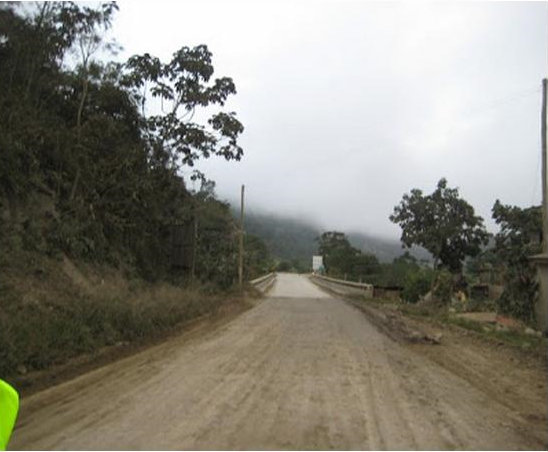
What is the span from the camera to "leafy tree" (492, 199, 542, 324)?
19578 mm

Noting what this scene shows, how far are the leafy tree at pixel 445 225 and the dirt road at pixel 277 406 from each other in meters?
36.4

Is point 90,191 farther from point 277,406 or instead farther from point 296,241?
point 296,241

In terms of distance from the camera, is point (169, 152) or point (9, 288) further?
point (169, 152)

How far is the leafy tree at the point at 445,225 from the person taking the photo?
46469 millimetres

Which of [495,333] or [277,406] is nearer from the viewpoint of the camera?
[277,406]

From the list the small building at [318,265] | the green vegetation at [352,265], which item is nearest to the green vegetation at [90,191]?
the green vegetation at [352,265]

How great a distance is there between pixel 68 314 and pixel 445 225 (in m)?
39.6

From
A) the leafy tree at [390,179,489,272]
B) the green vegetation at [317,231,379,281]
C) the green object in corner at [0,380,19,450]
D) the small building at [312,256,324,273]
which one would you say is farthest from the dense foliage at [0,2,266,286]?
the small building at [312,256,324,273]

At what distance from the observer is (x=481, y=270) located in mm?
43062

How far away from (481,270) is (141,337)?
1389 inches

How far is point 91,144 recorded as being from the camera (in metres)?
20.5

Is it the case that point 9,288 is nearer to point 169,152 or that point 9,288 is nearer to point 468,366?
point 468,366

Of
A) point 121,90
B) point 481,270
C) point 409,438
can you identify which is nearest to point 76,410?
point 409,438

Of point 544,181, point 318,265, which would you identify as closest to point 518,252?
point 544,181
